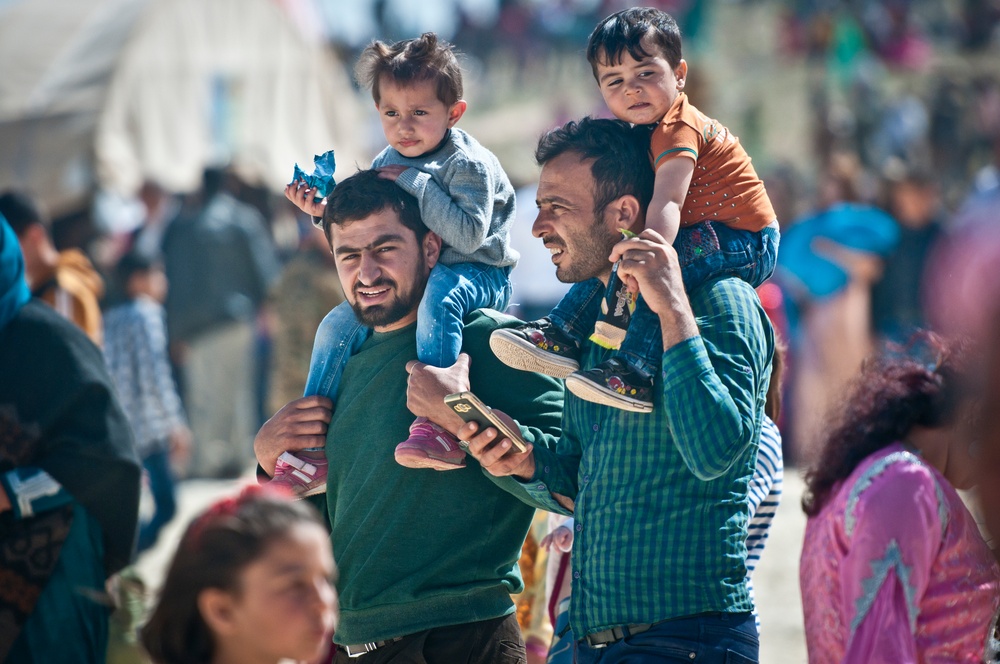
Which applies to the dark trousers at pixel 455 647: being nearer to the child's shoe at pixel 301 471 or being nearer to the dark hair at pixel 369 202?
the child's shoe at pixel 301 471

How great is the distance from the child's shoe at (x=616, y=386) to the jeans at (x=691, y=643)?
1.77 ft

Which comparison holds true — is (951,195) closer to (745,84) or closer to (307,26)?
(307,26)

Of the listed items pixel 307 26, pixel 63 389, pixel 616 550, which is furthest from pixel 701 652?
pixel 307 26

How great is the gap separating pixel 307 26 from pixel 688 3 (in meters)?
11.2

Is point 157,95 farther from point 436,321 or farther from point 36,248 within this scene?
point 436,321

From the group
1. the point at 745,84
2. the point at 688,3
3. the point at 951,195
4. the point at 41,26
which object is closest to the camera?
the point at 41,26

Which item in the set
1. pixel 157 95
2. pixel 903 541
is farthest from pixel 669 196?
pixel 157 95

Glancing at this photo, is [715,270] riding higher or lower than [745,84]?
lower

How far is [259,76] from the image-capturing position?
668 inches

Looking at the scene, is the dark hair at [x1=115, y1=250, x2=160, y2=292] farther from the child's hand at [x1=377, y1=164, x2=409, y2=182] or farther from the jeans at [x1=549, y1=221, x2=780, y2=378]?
the jeans at [x1=549, y1=221, x2=780, y2=378]

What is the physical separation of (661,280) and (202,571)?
1.25 meters

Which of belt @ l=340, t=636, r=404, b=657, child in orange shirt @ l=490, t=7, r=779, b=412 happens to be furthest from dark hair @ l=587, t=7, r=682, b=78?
belt @ l=340, t=636, r=404, b=657

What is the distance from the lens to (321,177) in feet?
12.5

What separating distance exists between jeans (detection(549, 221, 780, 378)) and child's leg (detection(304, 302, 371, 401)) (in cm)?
100
